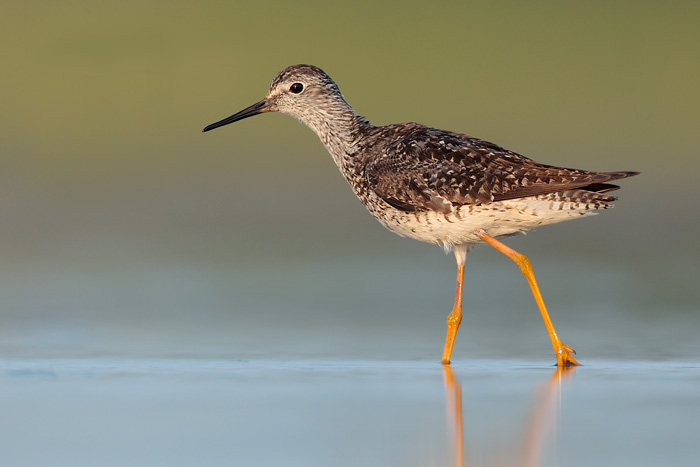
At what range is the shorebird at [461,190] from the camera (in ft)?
28.5

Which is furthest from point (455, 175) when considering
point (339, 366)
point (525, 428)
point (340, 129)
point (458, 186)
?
point (525, 428)

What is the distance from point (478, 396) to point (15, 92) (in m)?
15.6

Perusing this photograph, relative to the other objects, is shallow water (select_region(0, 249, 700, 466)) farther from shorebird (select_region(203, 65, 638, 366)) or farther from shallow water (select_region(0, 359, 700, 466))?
shorebird (select_region(203, 65, 638, 366))

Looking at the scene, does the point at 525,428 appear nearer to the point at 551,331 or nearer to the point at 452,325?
the point at 551,331

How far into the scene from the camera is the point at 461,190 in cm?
891

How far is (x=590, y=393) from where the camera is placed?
21.3 feet

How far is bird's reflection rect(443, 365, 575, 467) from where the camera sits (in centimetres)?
483

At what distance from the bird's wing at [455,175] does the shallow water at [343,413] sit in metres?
1.59

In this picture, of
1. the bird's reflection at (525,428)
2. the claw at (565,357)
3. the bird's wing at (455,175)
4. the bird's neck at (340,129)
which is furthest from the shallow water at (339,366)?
the bird's neck at (340,129)

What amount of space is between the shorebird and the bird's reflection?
1475 millimetres

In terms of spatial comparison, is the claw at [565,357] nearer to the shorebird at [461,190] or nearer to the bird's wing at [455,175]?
the shorebird at [461,190]

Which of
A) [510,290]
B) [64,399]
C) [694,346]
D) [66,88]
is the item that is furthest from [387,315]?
[66,88]

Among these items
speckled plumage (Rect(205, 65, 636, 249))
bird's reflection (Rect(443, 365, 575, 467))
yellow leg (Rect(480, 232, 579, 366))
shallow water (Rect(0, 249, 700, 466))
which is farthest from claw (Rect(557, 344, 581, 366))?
speckled plumage (Rect(205, 65, 636, 249))

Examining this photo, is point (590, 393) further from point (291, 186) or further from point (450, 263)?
point (291, 186)
